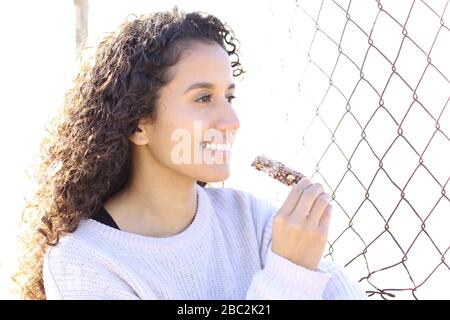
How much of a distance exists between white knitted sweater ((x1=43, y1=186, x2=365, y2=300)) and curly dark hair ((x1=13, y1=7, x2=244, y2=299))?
123mm

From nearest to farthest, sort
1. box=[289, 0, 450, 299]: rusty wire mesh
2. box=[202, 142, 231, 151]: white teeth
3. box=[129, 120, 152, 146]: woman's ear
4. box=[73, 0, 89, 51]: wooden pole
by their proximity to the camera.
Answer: box=[202, 142, 231, 151]: white teeth, box=[129, 120, 152, 146]: woman's ear, box=[73, 0, 89, 51]: wooden pole, box=[289, 0, 450, 299]: rusty wire mesh

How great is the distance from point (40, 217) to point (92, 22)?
7.04 feet

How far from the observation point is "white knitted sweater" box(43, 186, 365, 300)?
1.48 meters

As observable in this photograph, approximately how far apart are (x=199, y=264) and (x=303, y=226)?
1.04ft

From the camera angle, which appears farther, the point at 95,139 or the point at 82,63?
the point at 82,63

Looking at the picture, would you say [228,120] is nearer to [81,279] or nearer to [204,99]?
[204,99]

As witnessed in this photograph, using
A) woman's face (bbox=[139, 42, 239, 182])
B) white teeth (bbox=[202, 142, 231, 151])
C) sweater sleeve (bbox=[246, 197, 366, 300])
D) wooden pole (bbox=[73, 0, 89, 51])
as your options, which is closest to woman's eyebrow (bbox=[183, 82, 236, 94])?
woman's face (bbox=[139, 42, 239, 182])

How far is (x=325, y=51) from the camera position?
13.1 feet

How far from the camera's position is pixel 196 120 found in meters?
1.67

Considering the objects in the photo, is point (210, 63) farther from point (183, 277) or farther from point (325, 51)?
point (325, 51)

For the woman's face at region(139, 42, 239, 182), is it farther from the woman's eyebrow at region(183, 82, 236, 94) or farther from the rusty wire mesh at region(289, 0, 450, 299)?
the rusty wire mesh at region(289, 0, 450, 299)

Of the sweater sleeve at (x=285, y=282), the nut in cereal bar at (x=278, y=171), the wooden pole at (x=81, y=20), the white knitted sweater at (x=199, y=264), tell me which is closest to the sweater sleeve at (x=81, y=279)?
the white knitted sweater at (x=199, y=264)

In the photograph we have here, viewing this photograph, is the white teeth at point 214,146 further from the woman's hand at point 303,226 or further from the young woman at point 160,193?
the woman's hand at point 303,226
